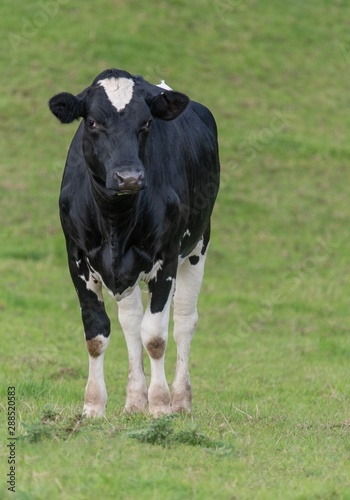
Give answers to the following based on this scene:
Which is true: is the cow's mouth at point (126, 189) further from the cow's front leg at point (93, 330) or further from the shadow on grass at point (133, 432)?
the shadow on grass at point (133, 432)

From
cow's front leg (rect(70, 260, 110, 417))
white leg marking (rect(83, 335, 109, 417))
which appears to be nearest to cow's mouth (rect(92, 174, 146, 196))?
cow's front leg (rect(70, 260, 110, 417))

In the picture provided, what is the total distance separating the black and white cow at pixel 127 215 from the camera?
768 centimetres

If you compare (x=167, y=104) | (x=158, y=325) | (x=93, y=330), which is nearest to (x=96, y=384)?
(x=93, y=330)

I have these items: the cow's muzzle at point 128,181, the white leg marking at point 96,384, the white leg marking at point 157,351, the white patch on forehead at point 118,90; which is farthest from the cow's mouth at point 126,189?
the white leg marking at point 96,384

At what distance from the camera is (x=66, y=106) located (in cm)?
779

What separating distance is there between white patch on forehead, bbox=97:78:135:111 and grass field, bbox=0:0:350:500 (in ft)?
7.24

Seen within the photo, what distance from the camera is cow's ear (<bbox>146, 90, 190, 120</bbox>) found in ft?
26.3

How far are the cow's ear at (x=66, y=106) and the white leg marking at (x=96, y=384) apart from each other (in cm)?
167

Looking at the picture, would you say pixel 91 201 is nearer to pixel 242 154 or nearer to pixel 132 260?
pixel 132 260

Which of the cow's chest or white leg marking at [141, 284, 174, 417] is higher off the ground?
the cow's chest

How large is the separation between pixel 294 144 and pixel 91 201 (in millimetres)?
15325

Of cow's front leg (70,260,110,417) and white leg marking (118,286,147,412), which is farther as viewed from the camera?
white leg marking (118,286,147,412)

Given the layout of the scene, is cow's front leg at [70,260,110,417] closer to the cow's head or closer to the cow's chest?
the cow's chest

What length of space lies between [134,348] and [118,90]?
2262mm
